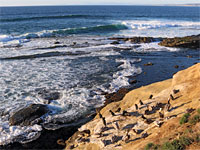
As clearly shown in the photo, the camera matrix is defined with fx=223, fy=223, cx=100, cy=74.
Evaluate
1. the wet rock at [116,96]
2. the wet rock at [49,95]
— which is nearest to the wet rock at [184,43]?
the wet rock at [116,96]

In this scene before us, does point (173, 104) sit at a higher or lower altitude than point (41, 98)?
higher

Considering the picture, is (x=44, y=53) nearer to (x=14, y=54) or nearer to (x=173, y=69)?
(x=14, y=54)

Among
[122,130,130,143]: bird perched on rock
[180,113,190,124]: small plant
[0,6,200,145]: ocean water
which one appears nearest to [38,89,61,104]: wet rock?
[0,6,200,145]: ocean water

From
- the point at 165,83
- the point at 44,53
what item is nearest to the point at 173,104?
the point at 165,83

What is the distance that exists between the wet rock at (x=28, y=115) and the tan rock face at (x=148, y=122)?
3.45 m

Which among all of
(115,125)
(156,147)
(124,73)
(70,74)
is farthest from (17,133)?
(124,73)

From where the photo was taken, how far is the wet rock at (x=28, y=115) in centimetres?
1381

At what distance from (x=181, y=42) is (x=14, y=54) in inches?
1103

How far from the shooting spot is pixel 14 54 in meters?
32.4

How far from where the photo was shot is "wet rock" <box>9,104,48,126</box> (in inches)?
544

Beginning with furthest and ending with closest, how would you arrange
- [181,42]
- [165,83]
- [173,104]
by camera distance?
[181,42] → [165,83] → [173,104]

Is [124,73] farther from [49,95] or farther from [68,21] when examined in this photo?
[68,21]

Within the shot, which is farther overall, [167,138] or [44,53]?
[44,53]

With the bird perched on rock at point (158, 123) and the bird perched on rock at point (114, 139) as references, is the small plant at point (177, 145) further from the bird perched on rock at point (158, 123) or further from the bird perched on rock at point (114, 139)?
the bird perched on rock at point (114, 139)
